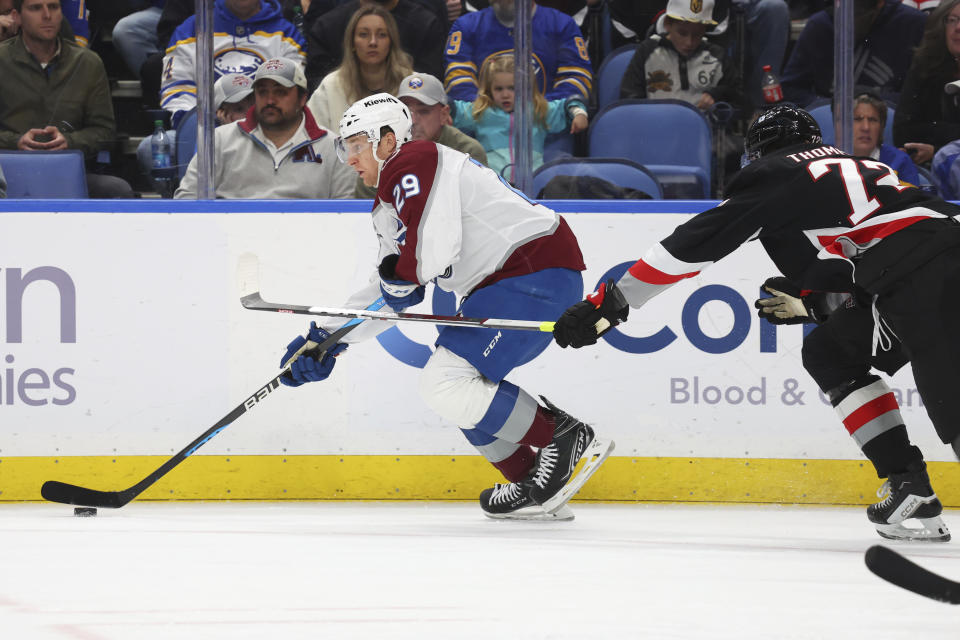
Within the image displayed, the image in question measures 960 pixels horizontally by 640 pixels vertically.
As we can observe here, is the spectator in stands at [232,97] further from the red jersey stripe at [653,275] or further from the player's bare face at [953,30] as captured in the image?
the player's bare face at [953,30]

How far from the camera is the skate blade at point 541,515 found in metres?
3.52

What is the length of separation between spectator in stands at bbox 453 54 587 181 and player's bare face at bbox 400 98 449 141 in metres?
0.05

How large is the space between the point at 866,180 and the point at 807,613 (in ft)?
3.37

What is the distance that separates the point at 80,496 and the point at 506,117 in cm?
177

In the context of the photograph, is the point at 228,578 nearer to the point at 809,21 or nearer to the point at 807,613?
the point at 807,613

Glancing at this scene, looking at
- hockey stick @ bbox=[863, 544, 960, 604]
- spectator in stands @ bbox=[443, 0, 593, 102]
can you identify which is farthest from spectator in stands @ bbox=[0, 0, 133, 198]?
hockey stick @ bbox=[863, 544, 960, 604]

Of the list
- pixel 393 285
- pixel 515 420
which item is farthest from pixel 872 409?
pixel 393 285

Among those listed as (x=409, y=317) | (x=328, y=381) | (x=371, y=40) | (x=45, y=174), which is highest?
(x=371, y=40)

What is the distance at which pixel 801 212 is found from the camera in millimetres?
2717

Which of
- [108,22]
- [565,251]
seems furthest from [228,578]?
[108,22]

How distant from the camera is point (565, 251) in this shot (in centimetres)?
339

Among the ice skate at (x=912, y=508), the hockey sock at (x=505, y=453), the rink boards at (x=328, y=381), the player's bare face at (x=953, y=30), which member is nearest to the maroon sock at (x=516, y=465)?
the hockey sock at (x=505, y=453)

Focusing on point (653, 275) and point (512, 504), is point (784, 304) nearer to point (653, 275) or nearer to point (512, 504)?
point (653, 275)

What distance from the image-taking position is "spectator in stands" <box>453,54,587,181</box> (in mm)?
4047
